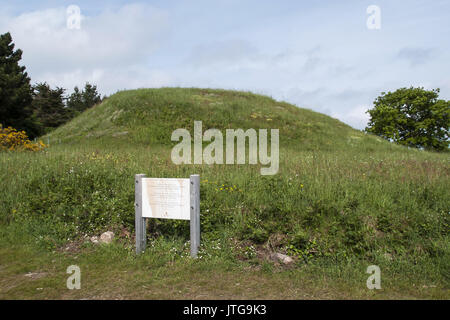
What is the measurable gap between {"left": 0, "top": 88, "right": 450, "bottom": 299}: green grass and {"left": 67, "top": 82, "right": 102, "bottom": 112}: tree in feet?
225

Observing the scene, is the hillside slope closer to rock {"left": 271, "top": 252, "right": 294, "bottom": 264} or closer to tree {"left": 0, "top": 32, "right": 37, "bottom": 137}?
rock {"left": 271, "top": 252, "right": 294, "bottom": 264}

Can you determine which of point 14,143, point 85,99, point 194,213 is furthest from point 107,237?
point 85,99

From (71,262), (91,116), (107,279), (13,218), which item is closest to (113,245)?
(71,262)

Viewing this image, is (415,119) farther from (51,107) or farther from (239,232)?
(51,107)

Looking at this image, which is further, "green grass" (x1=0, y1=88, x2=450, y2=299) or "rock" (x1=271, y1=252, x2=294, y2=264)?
"rock" (x1=271, y1=252, x2=294, y2=264)

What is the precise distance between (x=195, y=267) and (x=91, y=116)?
23336 mm

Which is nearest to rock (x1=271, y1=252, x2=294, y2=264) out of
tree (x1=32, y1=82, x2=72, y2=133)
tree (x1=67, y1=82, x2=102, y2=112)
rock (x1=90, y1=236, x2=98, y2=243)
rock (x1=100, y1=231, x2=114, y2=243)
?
rock (x1=100, y1=231, x2=114, y2=243)

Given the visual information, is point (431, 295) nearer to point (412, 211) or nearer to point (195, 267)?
point (412, 211)

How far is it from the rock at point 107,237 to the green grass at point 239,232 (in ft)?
0.67

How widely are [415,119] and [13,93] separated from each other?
1980 inches

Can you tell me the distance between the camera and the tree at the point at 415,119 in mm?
38500

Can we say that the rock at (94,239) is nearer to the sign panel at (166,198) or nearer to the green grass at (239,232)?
the green grass at (239,232)

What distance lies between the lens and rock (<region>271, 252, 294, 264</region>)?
4.76 meters

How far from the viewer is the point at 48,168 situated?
8.14 meters
